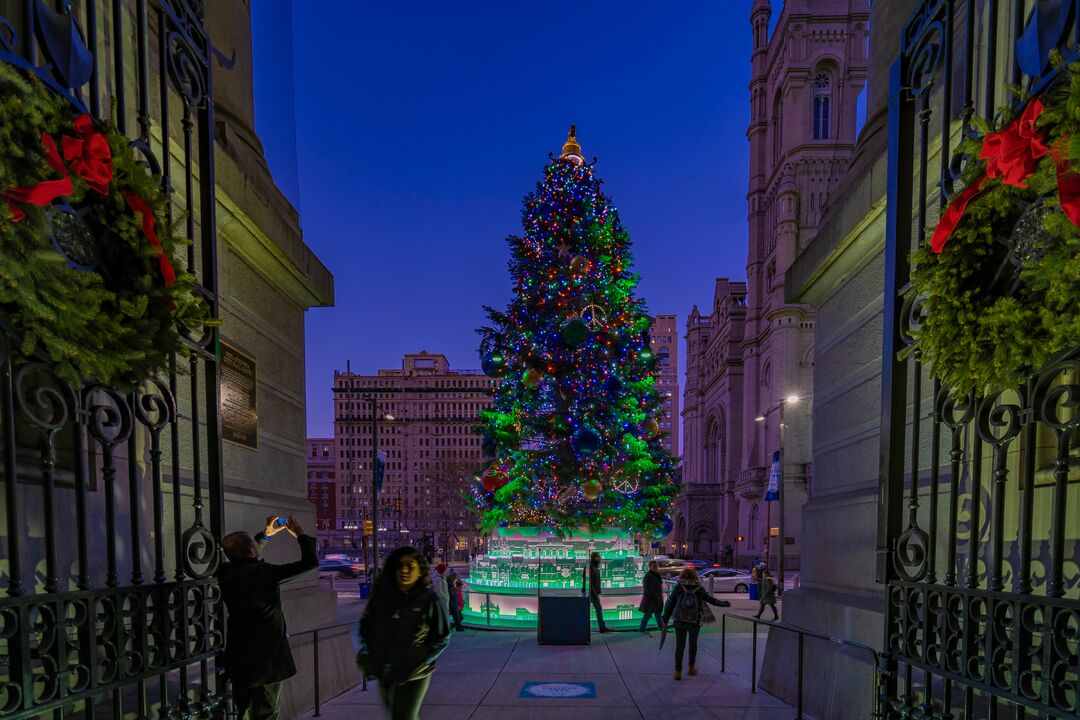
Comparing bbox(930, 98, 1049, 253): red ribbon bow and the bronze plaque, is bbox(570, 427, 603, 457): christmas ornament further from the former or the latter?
bbox(930, 98, 1049, 253): red ribbon bow

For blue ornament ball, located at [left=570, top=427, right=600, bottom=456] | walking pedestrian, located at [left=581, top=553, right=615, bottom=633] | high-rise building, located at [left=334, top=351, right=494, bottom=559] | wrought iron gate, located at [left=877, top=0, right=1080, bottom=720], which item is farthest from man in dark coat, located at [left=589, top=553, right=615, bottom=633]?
high-rise building, located at [left=334, top=351, right=494, bottom=559]

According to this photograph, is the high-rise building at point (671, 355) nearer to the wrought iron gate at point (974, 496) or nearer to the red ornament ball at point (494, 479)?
the red ornament ball at point (494, 479)

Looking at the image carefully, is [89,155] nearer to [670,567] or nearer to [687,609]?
[687,609]

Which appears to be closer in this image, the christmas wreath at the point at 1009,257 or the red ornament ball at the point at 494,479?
the christmas wreath at the point at 1009,257

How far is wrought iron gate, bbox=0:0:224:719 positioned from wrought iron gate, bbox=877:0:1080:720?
13.3ft

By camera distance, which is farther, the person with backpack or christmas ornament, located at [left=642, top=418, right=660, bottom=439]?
christmas ornament, located at [left=642, top=418, right=660, bottom=439]

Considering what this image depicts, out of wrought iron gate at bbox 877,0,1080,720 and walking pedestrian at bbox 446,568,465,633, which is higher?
wrought iron gate at bbox 877,0,1080,720

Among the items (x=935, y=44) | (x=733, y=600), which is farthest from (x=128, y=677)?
(x=733, y=600)

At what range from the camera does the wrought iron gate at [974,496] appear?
256cm

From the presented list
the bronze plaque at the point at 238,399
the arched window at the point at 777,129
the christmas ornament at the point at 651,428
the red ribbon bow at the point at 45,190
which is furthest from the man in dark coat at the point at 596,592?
the arched window at the point at 777,129

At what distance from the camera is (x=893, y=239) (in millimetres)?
3857

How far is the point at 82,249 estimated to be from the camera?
293 cm

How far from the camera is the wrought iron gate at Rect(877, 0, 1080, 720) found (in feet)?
8.39

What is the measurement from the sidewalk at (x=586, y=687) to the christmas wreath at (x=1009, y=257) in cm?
443
